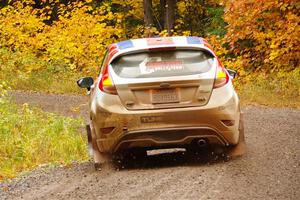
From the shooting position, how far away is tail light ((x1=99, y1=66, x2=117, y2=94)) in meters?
9.02

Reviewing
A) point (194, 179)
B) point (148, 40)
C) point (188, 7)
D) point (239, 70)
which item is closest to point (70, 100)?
point (239, 70)

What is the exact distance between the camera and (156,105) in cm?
890

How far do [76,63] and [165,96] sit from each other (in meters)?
17.2

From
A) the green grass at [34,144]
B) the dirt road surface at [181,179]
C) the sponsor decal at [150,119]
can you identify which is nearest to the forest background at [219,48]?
the green grass at [34,144]

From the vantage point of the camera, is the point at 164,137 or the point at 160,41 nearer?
the point at 164,137

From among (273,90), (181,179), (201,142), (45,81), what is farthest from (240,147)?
(45,81)

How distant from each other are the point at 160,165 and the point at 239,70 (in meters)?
14.5

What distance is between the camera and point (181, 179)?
813cm

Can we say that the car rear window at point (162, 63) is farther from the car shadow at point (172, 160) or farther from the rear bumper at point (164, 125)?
the car shadow at point (172, 160)

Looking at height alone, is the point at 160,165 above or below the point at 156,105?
below

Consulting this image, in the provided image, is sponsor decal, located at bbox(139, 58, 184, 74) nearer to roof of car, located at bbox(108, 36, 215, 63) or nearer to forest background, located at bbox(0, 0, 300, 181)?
roof of car, located at bbox(108, 36, 215, 63)

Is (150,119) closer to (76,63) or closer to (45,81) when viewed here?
(45,81)

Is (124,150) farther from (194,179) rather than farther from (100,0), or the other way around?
(100,0)

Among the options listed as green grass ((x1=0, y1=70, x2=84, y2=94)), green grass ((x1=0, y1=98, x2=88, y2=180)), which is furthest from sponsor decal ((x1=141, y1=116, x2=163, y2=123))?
green grass ((x1=0, y1=70, x2=84, y2=94))
